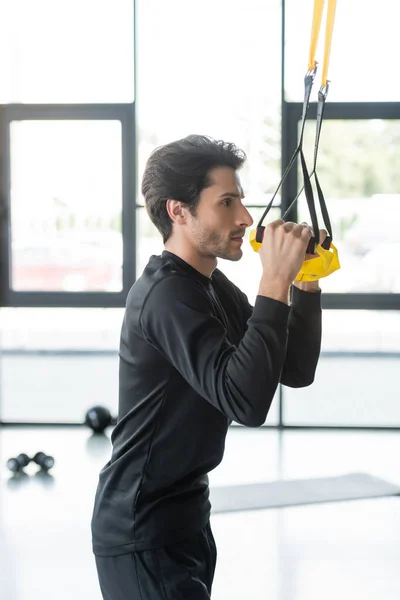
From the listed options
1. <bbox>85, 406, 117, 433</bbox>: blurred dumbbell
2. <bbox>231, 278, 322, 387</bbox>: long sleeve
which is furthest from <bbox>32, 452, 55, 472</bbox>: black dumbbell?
<bbox>231, 278, 322, 387</bbox>: long sleeve

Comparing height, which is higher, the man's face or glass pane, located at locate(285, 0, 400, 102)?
glass pane, located at locate(285, 0, 400, 102)

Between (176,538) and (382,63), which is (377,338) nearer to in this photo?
(382,63)

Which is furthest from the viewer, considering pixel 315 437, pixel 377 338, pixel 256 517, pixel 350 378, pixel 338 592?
pixel 377 338

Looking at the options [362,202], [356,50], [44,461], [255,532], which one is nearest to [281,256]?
[255,532]

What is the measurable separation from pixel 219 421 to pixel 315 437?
142 inches

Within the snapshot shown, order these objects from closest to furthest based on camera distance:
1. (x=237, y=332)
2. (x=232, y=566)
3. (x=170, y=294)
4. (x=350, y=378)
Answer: (x=170, y=294), (x=237, y=332), (x=232, y=566), (x=350, y=378)

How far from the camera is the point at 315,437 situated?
4.84 meters

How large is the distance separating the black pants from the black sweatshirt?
18 millimetres

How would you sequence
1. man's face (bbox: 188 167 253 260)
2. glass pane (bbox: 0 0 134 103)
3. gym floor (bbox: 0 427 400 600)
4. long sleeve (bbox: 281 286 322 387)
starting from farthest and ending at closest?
1. glass pane (bbox: 0 0 134 103)
2. gym floor (bbox: 0 427 400 600)
3. long sleeve (bbox: 281 286 322 387)
4. man's face (bbox: 188 167 253 260)

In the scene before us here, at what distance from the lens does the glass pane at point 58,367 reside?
5.59m

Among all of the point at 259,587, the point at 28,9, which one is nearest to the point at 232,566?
the point at 259,587

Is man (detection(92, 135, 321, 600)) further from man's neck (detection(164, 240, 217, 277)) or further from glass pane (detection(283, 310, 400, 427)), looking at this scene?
glass pane (detection(283, 310, 400, 427))

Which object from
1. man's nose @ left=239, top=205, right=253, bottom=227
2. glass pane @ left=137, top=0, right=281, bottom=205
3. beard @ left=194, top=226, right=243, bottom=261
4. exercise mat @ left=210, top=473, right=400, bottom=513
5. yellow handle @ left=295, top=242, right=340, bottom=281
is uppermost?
glass pane @ left=137, top=0, right=281, bottom=205

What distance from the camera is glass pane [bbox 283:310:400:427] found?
539 cm
